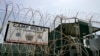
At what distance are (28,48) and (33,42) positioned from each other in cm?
50

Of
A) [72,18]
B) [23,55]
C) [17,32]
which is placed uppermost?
[72,18]

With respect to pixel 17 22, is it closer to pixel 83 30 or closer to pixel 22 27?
pixel 22 27

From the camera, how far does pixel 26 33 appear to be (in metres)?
4.80

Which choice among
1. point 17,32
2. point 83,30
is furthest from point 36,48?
point 83,30

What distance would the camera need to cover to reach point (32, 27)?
4.94 m

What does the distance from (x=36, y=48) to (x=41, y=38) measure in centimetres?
42

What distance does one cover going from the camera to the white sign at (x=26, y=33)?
14.6ft

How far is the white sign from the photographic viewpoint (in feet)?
14.6

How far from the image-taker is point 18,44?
4434mm

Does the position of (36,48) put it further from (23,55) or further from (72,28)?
(72,28)

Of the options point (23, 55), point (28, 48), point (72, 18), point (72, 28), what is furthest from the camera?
point (72, 28)

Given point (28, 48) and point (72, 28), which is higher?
point (72, 28)

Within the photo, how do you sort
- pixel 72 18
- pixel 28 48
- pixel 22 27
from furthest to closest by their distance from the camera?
pixel 72 18 → pixel 22 27 → pixel 28 48

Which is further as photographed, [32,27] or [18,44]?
[32,27]
